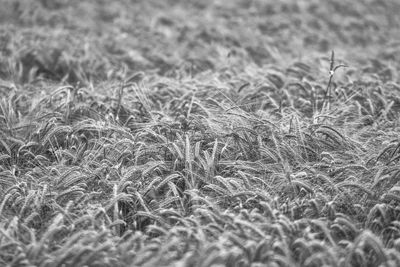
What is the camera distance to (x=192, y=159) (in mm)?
4215

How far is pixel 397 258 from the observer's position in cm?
310

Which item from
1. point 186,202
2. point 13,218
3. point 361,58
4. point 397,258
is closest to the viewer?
point 397,258

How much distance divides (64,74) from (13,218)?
3709 millimetres

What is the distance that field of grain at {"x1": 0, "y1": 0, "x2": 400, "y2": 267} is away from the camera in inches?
128

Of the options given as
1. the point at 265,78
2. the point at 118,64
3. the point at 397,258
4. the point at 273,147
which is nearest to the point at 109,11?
the point at 118,64

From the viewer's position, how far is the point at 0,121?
506 cm

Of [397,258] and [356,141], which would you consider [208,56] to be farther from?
[397,258]

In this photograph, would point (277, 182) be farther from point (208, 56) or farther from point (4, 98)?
point (208, 56)

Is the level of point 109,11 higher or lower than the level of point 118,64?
higher

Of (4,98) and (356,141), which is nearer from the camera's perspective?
(356,141)

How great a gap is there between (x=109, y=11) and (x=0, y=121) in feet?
15.2

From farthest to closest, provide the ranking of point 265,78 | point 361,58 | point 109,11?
point 109,11 → point 361,58 → point 265,78

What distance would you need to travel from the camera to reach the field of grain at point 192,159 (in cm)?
326

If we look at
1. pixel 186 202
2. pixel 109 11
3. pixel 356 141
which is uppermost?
pixel 109 11
